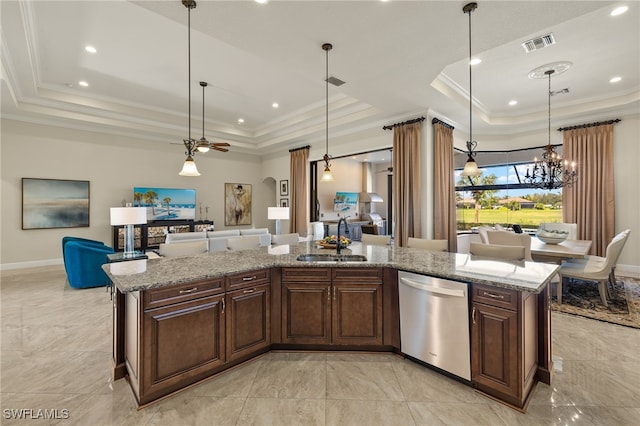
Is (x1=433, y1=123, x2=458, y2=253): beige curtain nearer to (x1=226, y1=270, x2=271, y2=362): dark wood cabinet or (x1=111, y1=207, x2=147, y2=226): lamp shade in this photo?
(x1=226, y1=270, x2=271, y2=362): dark wood cabinet

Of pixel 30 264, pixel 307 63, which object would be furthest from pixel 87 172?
pixel 307 63

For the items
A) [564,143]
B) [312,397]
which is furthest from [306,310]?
[564,143]

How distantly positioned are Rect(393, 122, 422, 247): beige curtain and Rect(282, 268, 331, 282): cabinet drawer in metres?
3.32

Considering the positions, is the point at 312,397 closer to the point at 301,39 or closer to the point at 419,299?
the point at 419,299

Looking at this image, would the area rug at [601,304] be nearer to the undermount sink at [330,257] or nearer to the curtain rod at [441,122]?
the undermount sink at [330,257]

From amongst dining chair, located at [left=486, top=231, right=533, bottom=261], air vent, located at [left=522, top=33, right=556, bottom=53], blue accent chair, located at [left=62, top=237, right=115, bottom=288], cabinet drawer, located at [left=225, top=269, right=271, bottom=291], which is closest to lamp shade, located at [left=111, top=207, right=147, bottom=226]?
blue accent chair, located at [left=62, top=237, right=115, bottom=288]

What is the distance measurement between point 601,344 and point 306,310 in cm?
297

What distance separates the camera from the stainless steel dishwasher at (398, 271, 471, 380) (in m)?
2.22

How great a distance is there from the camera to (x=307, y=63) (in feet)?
11.7

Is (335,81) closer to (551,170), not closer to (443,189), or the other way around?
(443,189)

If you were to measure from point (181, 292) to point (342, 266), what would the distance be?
1.34 metres

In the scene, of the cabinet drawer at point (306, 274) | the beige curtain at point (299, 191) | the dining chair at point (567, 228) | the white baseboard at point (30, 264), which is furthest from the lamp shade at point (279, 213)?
the white baseboard at point (30, 264)

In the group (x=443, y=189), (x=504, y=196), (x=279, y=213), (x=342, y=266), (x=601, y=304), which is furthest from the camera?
(x=504, y=196)

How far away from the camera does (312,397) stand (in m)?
2.14
